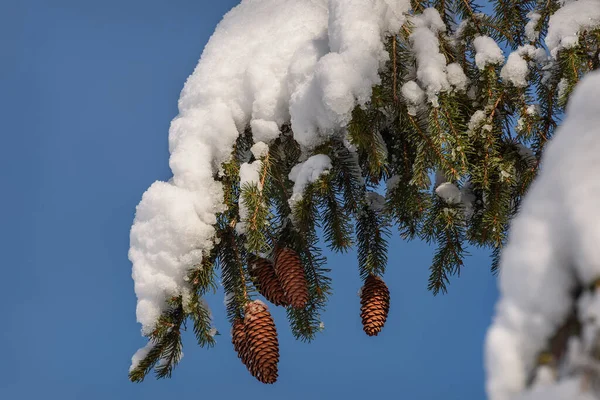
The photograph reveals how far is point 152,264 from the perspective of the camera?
1281 mm

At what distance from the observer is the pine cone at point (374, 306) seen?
1.44 metres

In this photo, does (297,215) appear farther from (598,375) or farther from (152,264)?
(598,375)

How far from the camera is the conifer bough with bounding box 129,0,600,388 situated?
4.14 ft

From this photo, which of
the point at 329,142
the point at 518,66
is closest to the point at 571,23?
the point at 518,66

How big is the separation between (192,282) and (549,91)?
3.18 ft

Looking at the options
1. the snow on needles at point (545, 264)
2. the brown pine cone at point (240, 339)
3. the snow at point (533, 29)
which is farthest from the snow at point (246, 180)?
the snow on needles at point (545, 264)

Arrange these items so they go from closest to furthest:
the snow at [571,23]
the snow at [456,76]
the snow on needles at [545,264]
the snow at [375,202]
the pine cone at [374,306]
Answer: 1. the snow on needles at [545,264]
2. the snow at [571,23]
3. the snow at [456,76]
4. the pine cone at [374,306]
5. the snow at [375,202]

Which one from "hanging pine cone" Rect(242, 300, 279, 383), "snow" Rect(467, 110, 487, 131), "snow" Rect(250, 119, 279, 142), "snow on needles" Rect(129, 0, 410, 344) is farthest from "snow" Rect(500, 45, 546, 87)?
"hanging pine cone" Rect(242, 300, 279, 383)

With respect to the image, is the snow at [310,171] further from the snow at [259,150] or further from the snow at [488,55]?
the snow at [488,55]

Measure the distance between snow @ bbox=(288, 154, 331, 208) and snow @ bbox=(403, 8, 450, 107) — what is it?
0.29m

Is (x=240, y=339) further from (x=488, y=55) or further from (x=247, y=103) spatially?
(x=488, y=55)

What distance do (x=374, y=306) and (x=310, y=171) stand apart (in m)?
0.43

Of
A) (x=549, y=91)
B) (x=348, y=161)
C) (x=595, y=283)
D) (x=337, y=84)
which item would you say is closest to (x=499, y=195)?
(x=549, y=91)

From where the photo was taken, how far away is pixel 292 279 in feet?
4.24
